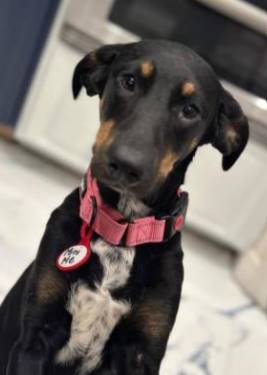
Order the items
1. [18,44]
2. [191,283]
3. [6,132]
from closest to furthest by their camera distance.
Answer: [191,283] → [18,44] → [6,132]

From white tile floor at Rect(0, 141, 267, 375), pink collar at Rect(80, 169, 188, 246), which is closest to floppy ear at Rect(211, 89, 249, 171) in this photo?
pink collar at Rect(80, 169, 188, 246)

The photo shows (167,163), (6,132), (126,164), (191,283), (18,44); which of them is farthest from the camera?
(6,132)

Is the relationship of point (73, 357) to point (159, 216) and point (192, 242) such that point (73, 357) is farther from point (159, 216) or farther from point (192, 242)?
point (192, 242)

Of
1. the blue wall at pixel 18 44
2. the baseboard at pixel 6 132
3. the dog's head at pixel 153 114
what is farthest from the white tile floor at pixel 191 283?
the dog's head at pixel 153 114

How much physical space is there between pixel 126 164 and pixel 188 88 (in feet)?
0.76

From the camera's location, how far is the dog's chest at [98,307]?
1.27 meters

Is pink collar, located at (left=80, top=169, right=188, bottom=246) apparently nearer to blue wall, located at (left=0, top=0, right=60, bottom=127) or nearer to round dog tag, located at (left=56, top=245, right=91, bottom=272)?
round dog tag, located at (left=56, top=245, right=91, bottom=272)

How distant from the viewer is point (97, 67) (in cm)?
137

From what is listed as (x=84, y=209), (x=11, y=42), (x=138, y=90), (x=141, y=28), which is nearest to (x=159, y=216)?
(x=84, y=209)

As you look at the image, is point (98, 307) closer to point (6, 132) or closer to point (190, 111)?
point (190, 111)

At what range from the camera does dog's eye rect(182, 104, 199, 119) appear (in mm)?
1243

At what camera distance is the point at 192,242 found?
9.59 feet

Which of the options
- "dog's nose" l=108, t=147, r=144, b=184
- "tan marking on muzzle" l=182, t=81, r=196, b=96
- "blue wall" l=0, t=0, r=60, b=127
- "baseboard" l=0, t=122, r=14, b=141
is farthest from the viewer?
"baseboard" l=0, t=122, r=14, b=141

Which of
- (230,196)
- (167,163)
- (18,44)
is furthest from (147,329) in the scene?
(18,44)
